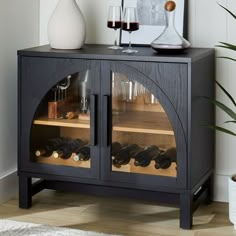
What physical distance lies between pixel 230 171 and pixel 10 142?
44.6 inches

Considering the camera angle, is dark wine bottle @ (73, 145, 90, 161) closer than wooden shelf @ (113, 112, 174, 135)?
No

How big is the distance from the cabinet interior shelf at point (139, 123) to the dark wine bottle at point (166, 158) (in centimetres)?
9

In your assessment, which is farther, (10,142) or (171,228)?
(10,142)

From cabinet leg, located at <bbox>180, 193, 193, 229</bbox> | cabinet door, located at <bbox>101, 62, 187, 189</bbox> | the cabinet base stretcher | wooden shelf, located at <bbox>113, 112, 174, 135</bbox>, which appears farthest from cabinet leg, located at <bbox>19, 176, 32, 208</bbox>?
cabinet leg, located at <bbox>180, 193, 193, 229</bbox>

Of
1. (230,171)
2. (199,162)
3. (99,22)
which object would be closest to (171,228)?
(199,162)

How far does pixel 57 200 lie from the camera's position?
11.0 ft

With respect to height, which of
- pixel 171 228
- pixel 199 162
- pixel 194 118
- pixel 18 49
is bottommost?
pixel 171 228

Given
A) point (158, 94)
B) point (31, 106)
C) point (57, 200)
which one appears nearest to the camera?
point (158, 94)

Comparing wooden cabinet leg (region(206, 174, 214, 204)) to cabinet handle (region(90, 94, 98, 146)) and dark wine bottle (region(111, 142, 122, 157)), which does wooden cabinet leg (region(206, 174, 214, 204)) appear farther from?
cabinet handle (region(90, 94, 98, 146))

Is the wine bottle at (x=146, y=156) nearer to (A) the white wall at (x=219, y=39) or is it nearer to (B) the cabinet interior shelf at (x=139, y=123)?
(B) the cabinet interior shelf at (x=139, y=123)

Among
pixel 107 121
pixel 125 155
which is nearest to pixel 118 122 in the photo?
pixel 107 121

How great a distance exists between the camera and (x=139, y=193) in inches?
122

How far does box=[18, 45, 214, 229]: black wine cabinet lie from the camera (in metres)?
2.88

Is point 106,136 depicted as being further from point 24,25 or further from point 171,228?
point 24,25
